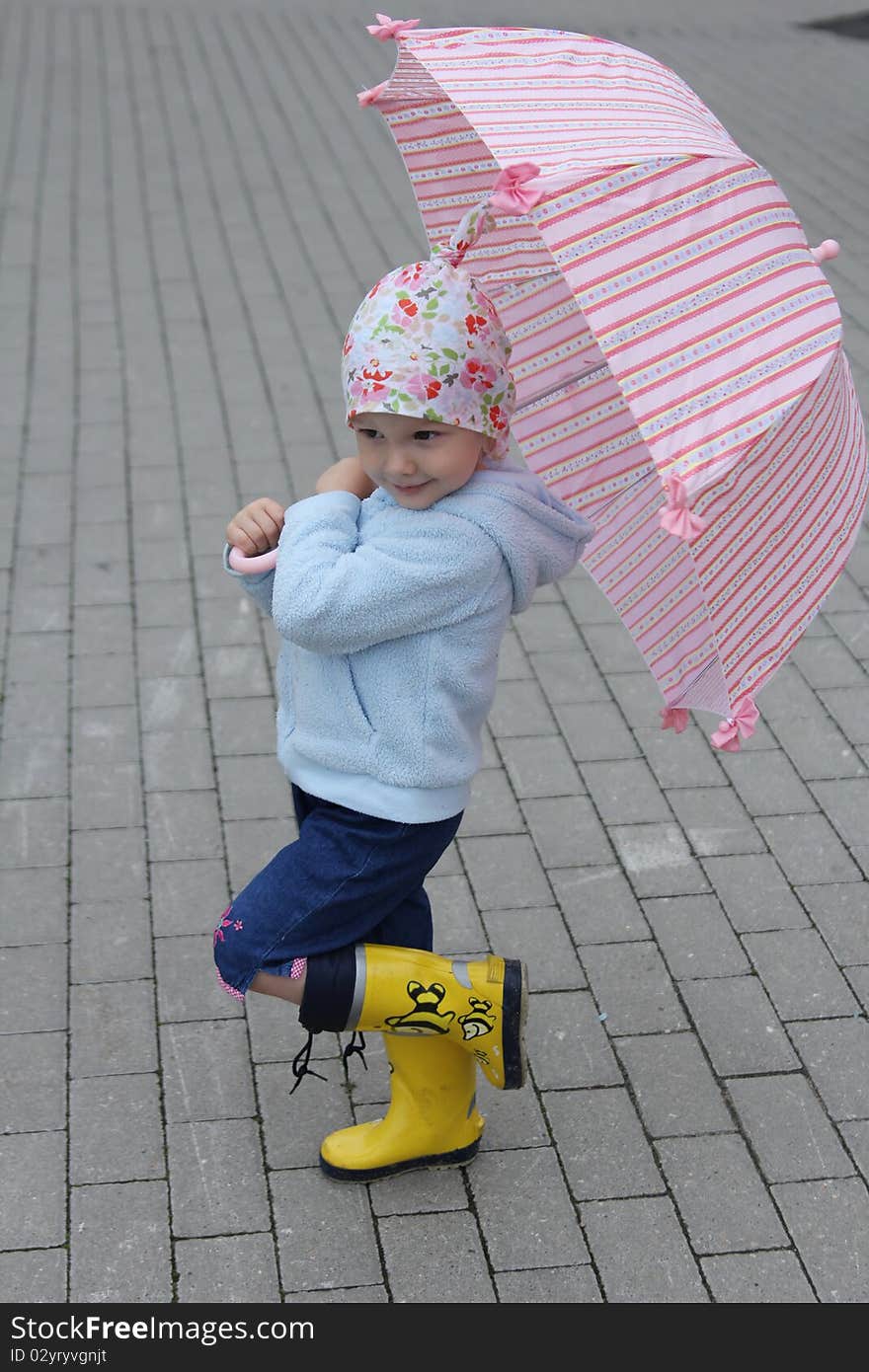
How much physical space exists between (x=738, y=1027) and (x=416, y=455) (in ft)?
5.23

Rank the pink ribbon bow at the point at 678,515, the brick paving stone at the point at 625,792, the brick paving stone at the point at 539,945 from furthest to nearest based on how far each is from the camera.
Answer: the brick paving stone at the point at 625,792 < the brick paving stone at the point at 539,945 < the pink ribbon bow at the point at 678,515

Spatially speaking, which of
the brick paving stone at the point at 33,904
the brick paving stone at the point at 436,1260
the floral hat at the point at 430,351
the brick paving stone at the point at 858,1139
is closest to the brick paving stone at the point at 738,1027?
the brick paving stone at the point at 858,1139

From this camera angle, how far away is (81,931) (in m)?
3.63

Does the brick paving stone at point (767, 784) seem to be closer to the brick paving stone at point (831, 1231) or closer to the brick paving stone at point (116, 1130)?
the brick paving stone at point (831, 1231)

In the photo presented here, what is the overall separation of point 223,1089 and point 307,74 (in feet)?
29.7

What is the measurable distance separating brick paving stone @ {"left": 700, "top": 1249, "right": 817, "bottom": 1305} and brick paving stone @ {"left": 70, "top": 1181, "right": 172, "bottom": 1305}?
0.96 meters

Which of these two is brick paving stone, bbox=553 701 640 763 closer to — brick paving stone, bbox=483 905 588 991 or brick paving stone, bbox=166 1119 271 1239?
brick paving stone, bbox=483 905 588 991

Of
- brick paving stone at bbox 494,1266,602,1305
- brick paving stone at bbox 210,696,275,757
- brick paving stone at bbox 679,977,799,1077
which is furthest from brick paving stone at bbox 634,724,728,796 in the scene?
brick paving stone at bbox 494,1266,602,1305

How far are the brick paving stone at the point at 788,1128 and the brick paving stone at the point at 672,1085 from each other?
5 centimetres

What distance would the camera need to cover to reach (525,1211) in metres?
2.99

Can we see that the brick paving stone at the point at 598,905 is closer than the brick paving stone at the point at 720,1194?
No

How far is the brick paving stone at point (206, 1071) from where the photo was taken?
10.4 ft

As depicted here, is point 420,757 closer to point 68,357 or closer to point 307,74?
point 68,357

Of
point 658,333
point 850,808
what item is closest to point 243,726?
point 850,808
